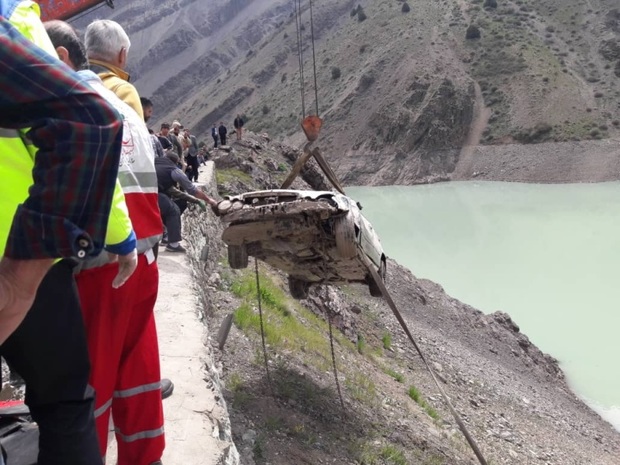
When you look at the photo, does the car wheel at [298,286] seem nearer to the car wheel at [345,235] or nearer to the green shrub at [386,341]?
the car wheel at [345,235]

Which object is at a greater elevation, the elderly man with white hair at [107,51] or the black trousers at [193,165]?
the elderly man with white hair at [107,51]

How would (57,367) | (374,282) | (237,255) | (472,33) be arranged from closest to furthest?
(57,367), (237,255), (374,282), (472,33)

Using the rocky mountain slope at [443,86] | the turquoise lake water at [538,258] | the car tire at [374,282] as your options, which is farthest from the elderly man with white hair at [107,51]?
the rocky mountain slope at [443,86]

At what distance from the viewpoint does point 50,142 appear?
1434 mm

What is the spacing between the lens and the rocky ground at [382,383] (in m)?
5.63

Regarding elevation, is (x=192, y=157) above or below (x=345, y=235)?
below

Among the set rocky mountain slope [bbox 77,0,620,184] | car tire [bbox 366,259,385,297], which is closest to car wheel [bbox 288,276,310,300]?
car tire [bbox 366,259,385,297]

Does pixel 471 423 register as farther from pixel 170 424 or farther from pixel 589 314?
pixel 589 314

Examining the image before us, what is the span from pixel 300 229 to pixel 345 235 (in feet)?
1.46

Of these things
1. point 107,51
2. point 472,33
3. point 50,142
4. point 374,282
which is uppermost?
point 472,33

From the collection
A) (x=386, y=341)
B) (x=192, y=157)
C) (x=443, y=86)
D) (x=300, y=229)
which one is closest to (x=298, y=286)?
(x=300, y=229)

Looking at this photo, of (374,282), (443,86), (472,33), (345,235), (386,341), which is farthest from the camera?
(472,33)

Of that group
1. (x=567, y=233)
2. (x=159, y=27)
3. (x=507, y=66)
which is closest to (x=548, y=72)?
(x=507, y=66)

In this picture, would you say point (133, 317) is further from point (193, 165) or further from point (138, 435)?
point (193, 165)
